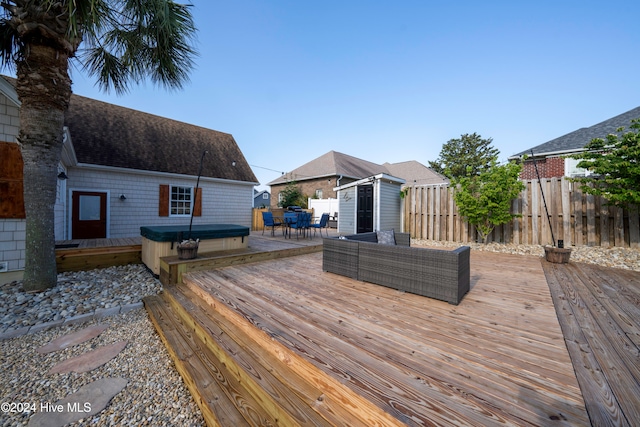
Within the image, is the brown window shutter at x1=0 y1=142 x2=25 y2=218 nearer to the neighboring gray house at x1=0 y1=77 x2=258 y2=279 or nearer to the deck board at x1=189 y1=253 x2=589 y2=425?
the neighboring gray house at x1=0 y1=77 x2=258 y2=279

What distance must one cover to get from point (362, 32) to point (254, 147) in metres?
15.0

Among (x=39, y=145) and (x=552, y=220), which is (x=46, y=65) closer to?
(x=39, y=145)

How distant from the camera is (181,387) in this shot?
231 centimetres

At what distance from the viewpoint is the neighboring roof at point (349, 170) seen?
1952 cm

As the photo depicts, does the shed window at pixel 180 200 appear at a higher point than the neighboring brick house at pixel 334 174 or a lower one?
lower

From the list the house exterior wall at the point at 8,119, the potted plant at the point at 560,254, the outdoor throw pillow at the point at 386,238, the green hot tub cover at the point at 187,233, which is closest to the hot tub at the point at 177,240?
the green hot tub cover at the point at 187,233

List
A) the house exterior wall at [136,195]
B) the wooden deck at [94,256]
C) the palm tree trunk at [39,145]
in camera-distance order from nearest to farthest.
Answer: the palm tree trunk at [39,145]
the wooden deck at [94,256]
the house exterior wall at [136,195]

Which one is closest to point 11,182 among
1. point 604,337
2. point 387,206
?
point 604,337

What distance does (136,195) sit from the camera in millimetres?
8641

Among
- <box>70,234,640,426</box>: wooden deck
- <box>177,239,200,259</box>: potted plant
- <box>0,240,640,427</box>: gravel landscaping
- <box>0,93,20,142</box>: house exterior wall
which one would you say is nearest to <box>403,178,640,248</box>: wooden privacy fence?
<box>0,240,640,427</box>: gravel landscaping

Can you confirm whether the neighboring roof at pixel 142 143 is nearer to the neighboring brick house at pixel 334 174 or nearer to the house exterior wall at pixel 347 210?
the house exterior wall at pixel 347 210

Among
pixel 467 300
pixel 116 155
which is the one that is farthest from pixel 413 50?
pixel 116 155

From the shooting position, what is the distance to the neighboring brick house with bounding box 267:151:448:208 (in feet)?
62.1

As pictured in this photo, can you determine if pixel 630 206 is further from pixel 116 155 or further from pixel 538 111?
pixel 116 155
